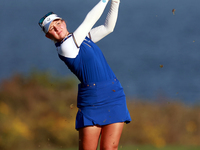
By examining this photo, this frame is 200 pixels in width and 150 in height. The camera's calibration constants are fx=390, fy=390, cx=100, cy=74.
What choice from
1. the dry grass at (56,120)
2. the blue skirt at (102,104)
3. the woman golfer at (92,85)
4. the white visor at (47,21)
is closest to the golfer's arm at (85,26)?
the woman golfer at (92,85)

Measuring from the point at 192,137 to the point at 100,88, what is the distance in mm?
5095

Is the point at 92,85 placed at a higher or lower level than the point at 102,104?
higher

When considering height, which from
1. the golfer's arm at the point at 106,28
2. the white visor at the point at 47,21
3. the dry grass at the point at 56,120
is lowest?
the dry grass at the point at 56,120

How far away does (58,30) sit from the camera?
3182 millimetres

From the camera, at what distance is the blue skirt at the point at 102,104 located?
10.3ft

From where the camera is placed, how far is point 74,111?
7.31 metres

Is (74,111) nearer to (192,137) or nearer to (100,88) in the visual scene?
(192,137)

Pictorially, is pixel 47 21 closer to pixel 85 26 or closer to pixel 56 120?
pixel 85 26

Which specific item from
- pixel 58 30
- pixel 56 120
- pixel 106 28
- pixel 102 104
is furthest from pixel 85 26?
pixel 56 120

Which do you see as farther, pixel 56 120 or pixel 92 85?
pixel 56 120

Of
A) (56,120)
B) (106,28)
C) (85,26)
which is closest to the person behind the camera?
(85,26)

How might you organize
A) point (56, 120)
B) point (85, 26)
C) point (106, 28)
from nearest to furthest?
1. point (85, 26)
2. point (106, 28)
3. point (56, 120)

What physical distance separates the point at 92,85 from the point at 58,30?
528 millimetres

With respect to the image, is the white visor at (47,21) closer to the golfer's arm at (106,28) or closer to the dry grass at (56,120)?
the golfer's arm at (106,28)
